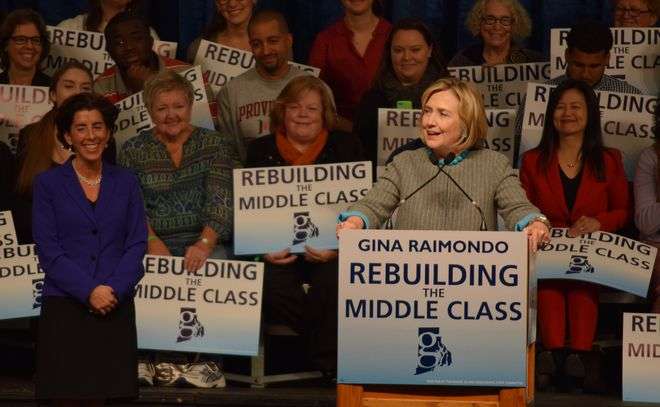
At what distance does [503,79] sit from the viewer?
8039 millimetres

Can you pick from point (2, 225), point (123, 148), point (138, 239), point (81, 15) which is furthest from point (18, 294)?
point (81, 15)

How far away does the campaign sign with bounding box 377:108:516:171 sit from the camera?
7293 millimetres

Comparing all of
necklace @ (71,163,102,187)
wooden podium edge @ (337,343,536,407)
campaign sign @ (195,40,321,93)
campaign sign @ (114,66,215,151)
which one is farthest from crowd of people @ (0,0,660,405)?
wooden podium edge @ (337,343,536,407)

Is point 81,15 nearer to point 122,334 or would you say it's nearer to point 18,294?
point 18,294

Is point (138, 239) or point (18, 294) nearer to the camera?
point (138, 239)

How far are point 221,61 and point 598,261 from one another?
7.78 feet

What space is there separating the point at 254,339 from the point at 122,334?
1.38 m

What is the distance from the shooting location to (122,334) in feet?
18.2

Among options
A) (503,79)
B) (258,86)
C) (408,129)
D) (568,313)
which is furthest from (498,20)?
(568,313)

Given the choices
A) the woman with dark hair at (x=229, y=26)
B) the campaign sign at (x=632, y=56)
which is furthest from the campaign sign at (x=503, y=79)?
the woman with dark hair at (x=229, y=26)

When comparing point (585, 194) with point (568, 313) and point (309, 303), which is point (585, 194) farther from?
point (309, 303)

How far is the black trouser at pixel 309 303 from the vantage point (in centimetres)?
680

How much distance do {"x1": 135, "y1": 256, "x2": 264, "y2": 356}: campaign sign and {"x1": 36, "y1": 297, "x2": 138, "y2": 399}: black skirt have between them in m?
1.37

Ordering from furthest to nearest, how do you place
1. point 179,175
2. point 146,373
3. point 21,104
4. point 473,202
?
point 21,104 < point 179,175 < point 146,373 < point 473,202
